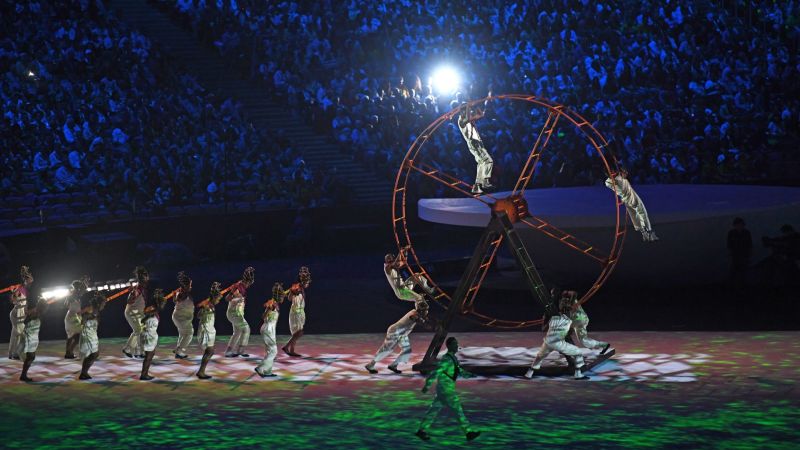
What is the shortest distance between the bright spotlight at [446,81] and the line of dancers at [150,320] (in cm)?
1543

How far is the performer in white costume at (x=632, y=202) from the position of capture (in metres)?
13.5

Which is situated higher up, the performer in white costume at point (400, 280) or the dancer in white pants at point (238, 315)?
the performer in white costume at point (400, 280)

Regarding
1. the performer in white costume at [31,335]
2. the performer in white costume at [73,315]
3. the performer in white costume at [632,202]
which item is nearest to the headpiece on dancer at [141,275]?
the performer in white costume at [73,315]

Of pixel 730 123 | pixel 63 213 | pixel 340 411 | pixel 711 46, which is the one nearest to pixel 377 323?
pixel 340 411

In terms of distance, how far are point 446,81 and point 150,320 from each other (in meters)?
17.5

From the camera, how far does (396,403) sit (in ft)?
41.3

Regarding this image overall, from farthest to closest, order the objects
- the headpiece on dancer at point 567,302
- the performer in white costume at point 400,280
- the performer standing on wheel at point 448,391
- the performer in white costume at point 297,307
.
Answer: the performer in white costume at point 297,307, the performer in white costume at point 400,280, the headpiece on dancer at point 567,302, the performer standing on wheel at point 448,391

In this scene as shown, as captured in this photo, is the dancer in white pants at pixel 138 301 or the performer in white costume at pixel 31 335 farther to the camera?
the dancer in white pants at pixel 138 301

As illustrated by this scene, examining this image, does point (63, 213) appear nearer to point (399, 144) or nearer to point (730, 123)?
point (399, 144)

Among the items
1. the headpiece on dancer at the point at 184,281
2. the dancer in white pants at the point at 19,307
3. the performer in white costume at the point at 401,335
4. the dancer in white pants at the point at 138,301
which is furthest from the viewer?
the dancer in white pants at the point at 138,301

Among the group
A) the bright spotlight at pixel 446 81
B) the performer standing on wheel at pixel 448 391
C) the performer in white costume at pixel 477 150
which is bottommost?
the performer standing on wheel at pixel 448 391

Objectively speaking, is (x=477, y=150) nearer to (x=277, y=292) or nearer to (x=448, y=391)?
(x=277, y=292)

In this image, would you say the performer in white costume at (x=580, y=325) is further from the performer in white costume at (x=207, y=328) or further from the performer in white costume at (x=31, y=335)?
the performer in white costume at (x=31, y=335)

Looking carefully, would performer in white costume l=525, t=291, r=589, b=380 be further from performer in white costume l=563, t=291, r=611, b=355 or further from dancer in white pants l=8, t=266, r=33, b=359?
dancer in white pants l=8, t=266, r=33, b=359
